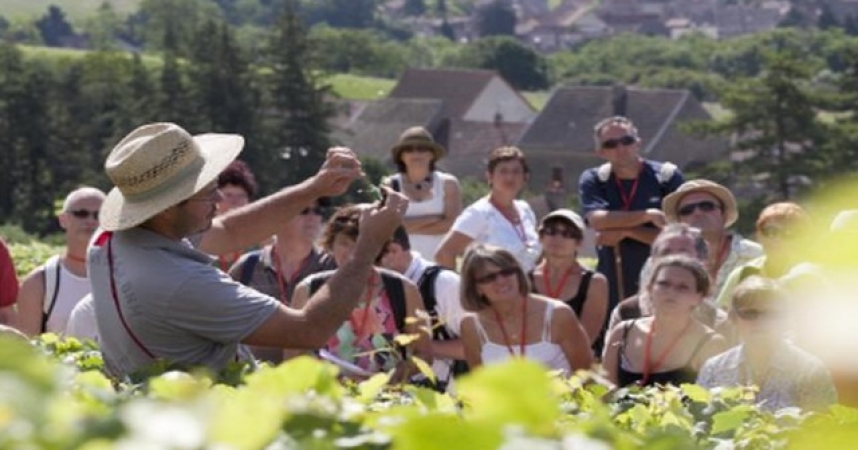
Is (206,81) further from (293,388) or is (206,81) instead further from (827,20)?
(827,20)

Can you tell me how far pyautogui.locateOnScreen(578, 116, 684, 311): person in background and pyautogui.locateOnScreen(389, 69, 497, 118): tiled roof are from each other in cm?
10255

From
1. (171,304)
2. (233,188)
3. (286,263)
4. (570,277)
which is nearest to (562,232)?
(570,277)

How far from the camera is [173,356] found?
15.4 feet

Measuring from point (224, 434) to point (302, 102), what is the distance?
80029 mm

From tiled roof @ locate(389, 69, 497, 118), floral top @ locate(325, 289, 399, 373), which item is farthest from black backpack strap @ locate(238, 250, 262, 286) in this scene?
tiled roof @ locate(389, 69, 497, 118)

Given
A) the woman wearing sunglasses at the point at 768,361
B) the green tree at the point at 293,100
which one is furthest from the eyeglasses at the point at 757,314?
the green tree at the point at 293,100

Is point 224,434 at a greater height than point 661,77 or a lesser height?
greater

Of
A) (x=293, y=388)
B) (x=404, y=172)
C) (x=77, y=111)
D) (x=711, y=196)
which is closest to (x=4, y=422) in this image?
(x=293, y=388)

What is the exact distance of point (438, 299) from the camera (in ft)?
25.8

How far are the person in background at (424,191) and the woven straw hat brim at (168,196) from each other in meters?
4.74

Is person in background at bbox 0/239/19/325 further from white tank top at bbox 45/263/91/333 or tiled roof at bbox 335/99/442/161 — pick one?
tiled roof at bbox 335/99/442/161

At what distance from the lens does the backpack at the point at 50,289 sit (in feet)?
26.1

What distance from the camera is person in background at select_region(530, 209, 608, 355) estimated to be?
331 inches

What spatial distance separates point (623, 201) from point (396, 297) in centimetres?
234
